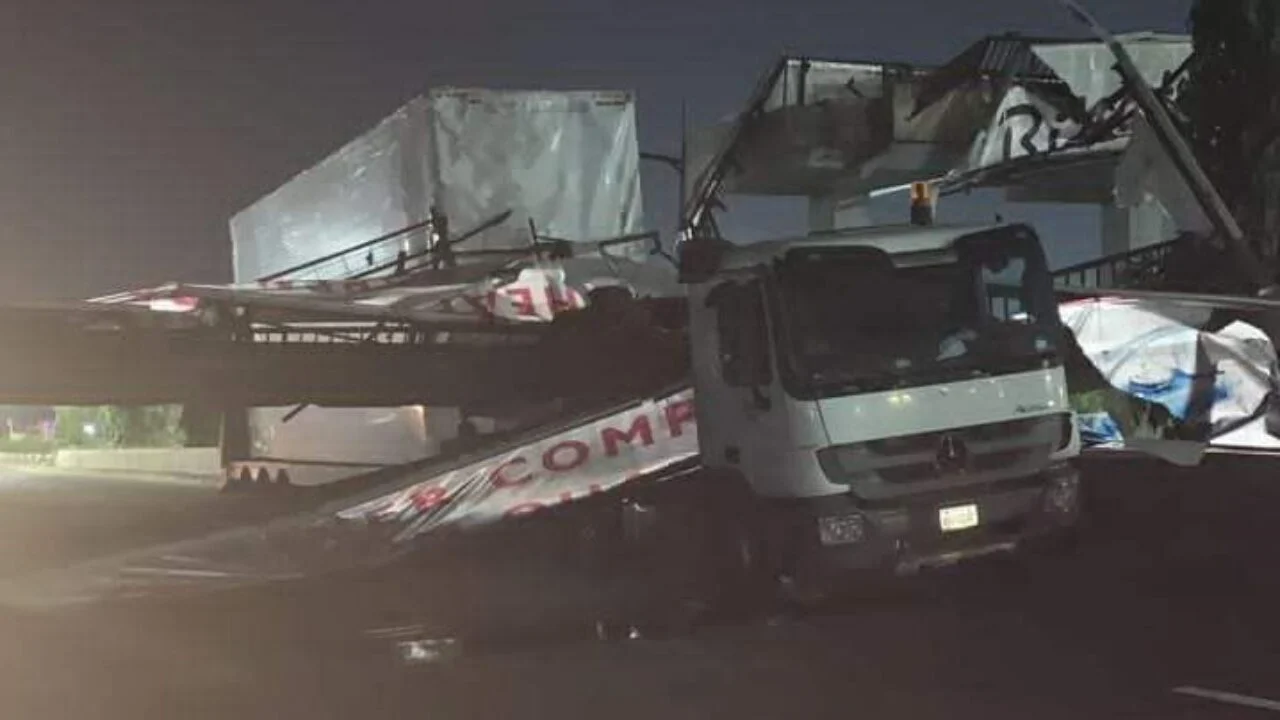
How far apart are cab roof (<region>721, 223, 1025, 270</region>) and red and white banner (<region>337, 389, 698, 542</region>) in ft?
10.5

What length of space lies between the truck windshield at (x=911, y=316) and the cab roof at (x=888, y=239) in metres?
0.09

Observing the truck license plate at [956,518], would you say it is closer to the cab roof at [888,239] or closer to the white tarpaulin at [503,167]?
the cab roof at [888,239]

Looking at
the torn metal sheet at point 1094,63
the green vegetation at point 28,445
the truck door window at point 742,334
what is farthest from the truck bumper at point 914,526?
the green vegetation at point 28,445

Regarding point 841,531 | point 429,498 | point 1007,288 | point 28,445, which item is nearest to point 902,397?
point 841,531

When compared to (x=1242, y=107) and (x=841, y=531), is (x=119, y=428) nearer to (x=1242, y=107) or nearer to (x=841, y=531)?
(x=1242, y=107)

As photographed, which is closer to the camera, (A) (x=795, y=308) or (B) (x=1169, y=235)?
(A) (x=795, y=308)

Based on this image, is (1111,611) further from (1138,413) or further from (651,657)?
(1138,413)

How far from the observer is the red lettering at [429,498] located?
47.8 feet

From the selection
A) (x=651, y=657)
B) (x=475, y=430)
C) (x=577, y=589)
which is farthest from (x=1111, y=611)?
(x=475, y=430)

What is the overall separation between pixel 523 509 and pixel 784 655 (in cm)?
552

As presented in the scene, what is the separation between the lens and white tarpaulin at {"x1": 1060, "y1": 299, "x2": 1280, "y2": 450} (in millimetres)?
17016

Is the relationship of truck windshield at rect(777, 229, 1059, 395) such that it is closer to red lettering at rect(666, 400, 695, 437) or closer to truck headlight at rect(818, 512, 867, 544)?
truck headlight at rect(818, 512, 867, 544)

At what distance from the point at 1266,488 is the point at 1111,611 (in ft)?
24.0

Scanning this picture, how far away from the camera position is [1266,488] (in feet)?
56.2
